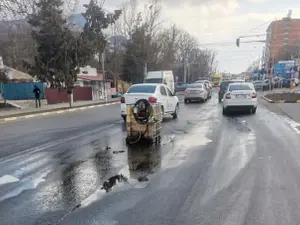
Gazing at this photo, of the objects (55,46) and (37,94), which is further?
(55,46)

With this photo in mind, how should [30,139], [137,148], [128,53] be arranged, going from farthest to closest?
[128,53]
[30,139]
[137,148]

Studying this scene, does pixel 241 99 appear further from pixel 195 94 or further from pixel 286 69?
pixel 286 69

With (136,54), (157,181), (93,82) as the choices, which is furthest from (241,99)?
(136,54)

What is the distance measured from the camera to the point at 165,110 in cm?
1448

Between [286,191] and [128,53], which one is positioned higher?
[128,53]

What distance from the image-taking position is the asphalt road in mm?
4129

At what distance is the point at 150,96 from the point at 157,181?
7.91 meters

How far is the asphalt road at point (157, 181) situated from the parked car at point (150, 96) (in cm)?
356

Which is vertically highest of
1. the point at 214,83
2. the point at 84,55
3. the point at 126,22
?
the point at 126,22

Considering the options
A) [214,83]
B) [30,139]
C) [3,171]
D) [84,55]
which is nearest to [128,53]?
[84,55]

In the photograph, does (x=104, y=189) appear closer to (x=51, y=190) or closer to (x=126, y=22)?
(x=51, y=190)

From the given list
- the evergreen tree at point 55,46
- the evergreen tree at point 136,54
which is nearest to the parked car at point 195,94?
the evergreen tree at point 55,46

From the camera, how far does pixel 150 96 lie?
13.2 meters

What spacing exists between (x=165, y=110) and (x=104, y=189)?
9.51m
